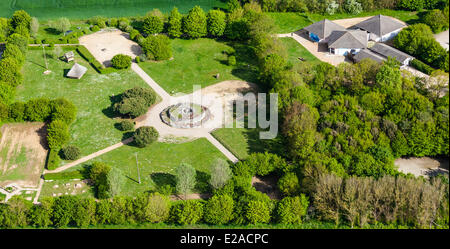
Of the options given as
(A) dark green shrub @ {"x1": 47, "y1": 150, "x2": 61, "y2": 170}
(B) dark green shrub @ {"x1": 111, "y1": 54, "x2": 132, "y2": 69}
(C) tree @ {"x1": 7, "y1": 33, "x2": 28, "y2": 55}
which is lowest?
(A) dark green shrub @ {"x1": 47, "y1": 150, "x2": 61, "y2": 170}

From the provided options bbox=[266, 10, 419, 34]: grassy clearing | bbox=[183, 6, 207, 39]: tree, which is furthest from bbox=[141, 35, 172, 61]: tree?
bbox=[266, 10, 419, 34]: grassy clearing

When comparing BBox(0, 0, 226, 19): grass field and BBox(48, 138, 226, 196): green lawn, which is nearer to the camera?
BBox(48, 138, 226, 196): green lawn

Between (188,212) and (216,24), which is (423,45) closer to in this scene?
(216,24)

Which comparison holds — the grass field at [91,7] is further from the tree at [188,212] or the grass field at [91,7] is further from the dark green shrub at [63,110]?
the tree at [188,212]

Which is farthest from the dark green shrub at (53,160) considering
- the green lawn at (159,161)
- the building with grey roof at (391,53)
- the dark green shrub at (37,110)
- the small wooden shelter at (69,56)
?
the building with grey roof at (391,53)

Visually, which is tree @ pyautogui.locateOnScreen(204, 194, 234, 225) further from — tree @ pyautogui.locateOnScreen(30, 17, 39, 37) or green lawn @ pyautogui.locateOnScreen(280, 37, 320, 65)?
tree @ pyautogui.locateOnScreen(30, 17, 39, 37)

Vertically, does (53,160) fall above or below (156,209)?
above

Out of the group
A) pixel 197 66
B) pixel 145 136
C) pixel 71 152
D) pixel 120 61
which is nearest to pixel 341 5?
pixel 197 66
